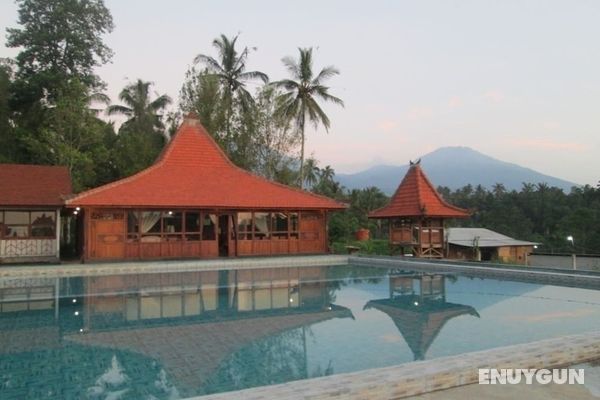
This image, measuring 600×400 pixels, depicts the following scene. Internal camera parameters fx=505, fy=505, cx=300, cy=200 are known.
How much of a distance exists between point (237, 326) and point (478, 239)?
58.5ft

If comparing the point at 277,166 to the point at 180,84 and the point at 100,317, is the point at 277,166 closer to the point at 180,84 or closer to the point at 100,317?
the point at 180,84

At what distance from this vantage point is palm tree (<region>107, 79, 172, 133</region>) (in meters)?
33.5

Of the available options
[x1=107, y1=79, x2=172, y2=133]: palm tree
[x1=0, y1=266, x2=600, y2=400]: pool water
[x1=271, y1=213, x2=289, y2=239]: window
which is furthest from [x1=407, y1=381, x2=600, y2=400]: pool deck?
[x1=107, y1=79, x2=172, y2=133]: palm tree

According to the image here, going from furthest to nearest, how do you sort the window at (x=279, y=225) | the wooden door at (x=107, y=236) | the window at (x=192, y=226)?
the window at (x=279, y=225) → the window at (x=192, y=226) → the wooden door at (x=107, y=236)

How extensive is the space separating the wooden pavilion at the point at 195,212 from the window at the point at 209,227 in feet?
0.12

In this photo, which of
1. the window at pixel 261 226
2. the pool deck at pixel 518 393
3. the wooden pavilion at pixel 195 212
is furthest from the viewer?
the window at pixel 261 226

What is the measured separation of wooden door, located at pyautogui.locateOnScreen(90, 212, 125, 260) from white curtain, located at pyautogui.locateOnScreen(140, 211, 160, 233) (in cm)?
66

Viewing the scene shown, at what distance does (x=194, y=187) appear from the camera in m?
18.0

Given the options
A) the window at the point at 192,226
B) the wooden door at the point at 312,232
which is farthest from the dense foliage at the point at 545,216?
the window at the point at 192,226

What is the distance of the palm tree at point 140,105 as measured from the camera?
33531mm

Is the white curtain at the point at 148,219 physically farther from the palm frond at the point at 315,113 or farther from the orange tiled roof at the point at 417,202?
the palm frond at the point at 315,113

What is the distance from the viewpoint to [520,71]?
18.0m

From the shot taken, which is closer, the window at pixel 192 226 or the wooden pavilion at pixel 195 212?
the wooden pavilion at pixel 195 212

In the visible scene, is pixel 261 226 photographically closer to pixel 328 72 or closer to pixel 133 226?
pixel 133 226
